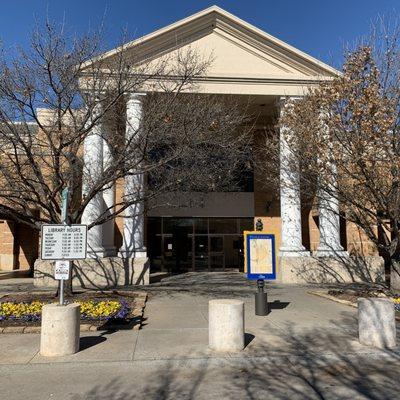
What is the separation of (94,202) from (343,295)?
1017cm

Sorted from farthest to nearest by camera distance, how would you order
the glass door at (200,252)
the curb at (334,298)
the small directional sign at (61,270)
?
the glass door at (200,252) → the curb at (334,298) → the small directional sign at (61,270)

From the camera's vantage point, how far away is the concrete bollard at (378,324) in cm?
762

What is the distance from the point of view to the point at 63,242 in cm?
789

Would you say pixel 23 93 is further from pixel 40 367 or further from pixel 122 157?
pixel 40 367

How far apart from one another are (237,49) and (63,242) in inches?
623

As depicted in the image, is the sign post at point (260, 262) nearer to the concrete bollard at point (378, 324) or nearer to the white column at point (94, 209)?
the concrete bollard at point (378, 324)

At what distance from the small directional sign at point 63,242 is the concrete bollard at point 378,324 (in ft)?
16.3

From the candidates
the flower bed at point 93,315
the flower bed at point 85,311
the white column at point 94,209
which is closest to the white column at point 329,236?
the white column at point 94,209

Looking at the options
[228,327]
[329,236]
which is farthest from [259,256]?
[329,236]

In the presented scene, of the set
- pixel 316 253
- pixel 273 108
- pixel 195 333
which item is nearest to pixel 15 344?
pixel 195 333

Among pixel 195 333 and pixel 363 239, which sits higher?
pixel 363 239

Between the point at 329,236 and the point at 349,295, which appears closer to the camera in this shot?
the point at 349,295

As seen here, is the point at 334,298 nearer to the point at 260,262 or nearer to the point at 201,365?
the point at 260,262

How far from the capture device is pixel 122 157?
11586 mm
